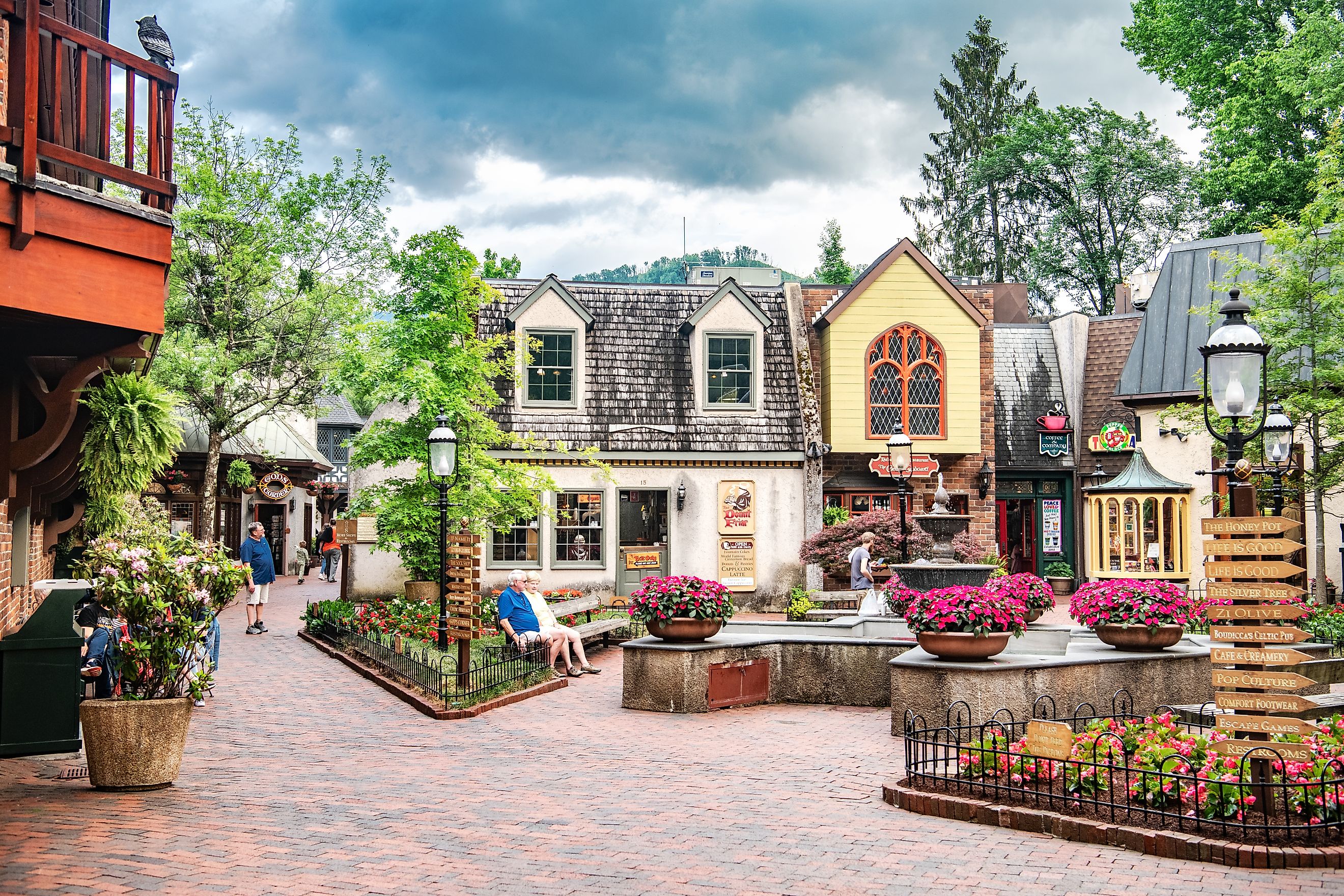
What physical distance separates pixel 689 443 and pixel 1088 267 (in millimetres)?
24202

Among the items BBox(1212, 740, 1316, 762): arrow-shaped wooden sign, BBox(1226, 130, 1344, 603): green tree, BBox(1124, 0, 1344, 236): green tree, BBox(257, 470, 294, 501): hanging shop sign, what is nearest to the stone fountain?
BBox(1212, 740, 1316, 762): arrow-shaped wooden sign

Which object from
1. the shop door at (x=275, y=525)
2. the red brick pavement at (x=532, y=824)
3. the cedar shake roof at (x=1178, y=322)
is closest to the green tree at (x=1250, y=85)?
the cedar shake roof at (x=1178, y=322)

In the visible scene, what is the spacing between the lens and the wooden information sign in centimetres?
766

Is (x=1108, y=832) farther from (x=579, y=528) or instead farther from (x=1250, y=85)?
(x=1250, y=85)

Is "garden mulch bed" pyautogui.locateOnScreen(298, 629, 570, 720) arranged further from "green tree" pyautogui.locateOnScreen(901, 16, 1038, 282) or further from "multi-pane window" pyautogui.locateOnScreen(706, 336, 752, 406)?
"green tree" pyautogui.locateOnScreen(901, 16, 1038, 282)

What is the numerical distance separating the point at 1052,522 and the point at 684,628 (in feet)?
59.5

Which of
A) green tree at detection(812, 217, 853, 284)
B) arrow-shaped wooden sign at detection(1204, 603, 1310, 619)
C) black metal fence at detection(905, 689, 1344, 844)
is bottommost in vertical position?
black metal fence at detection(905, 689, 1344, 844)

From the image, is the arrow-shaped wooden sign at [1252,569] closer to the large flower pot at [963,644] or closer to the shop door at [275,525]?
the large flower pot at [963,644]

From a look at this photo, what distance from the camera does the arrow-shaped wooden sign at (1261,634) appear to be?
710cm

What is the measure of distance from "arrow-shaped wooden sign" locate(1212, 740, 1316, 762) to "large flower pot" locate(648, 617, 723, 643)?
6.16 m

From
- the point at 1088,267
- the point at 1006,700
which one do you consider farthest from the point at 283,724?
the point at 1088,267

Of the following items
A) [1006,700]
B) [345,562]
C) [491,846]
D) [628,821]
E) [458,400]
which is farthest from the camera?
[345,562]

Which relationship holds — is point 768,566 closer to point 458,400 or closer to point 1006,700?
point 458,400

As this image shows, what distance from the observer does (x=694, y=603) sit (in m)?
12.5
